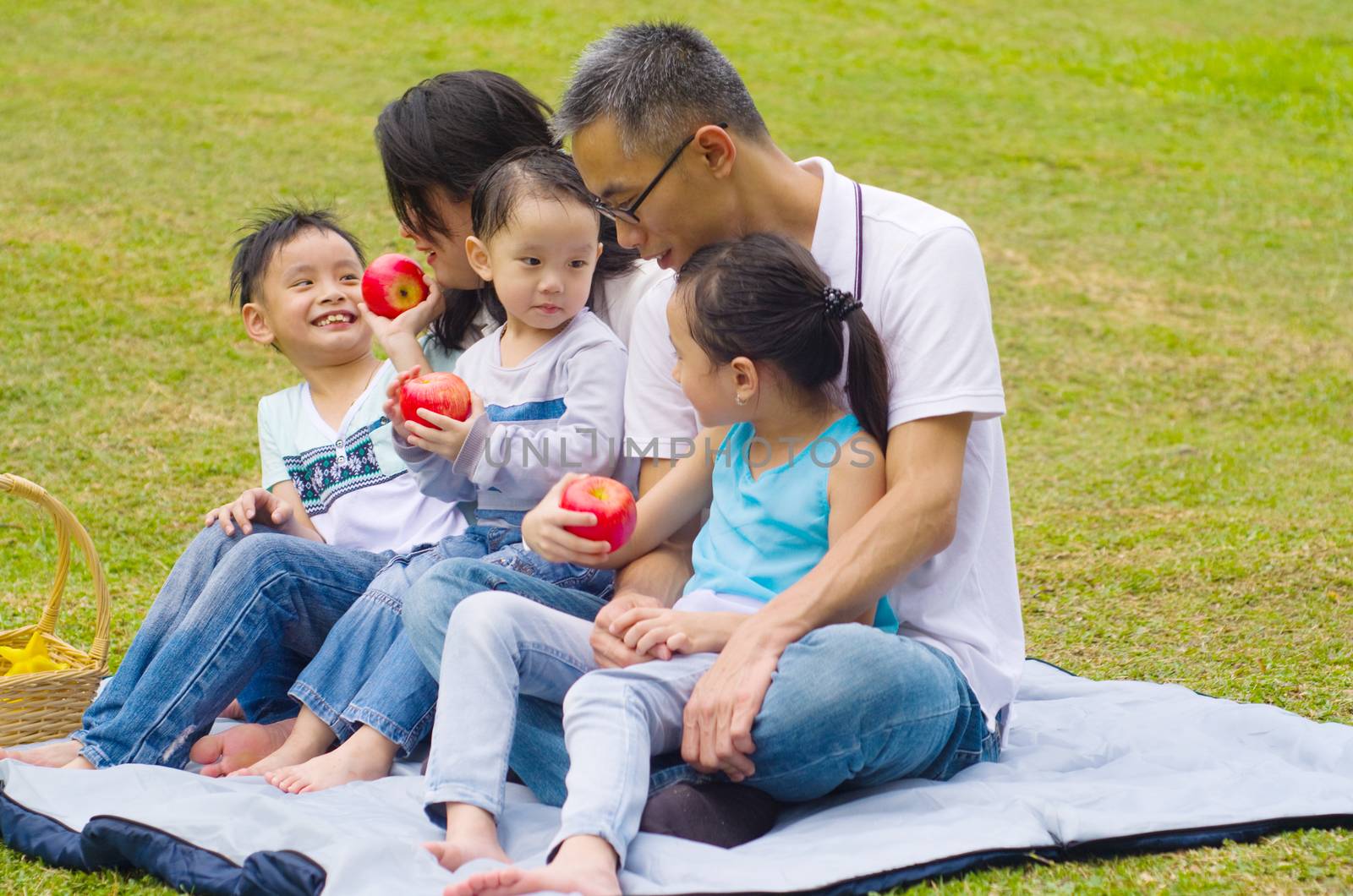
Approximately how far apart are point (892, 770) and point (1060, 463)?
17.2 feet

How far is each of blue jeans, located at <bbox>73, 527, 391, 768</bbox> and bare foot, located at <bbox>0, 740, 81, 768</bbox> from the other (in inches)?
3.1

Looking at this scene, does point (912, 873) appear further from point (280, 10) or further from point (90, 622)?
point (280, 10)

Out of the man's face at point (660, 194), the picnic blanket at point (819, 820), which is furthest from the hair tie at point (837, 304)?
the picnic blanket at point (819, 820)

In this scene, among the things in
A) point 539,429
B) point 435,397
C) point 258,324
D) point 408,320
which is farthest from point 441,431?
point 258,324

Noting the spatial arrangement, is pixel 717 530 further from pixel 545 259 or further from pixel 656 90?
pixel 656 90

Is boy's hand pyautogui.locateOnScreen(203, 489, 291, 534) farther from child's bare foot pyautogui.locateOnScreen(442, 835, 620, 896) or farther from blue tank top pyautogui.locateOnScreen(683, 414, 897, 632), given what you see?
child's bare foot pyautogui.locateOnScreen(442, 835, 620, 896)

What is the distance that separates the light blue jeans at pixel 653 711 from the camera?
2943mm

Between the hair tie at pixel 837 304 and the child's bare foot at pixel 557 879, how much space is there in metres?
1.28

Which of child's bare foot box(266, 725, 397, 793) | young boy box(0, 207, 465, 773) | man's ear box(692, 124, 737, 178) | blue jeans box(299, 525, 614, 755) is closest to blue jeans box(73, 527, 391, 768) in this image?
young boy box(0, 207, 465, 773)

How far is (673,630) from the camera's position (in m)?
3.18

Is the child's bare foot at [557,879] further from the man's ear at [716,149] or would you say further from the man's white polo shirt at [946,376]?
the man's ear at [716,149]

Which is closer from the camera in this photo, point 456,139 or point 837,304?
point 837,304

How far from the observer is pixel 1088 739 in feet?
12.5

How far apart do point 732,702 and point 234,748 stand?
154 centimetres
